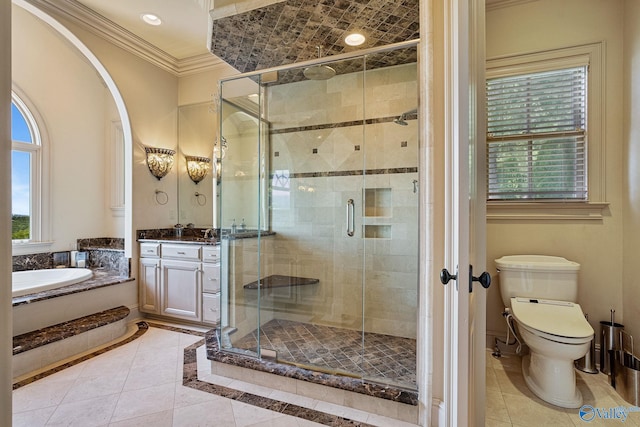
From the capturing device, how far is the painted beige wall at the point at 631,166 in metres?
2.01

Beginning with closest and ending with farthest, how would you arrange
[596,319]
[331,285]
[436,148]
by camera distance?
[436,148] < [596,319] < [331,285]

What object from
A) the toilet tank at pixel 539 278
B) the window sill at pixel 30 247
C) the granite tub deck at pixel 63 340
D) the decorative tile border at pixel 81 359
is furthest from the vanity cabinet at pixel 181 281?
the toilet tank at pixel 539 278

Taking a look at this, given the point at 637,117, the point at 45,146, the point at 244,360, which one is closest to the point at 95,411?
the point at 244,360

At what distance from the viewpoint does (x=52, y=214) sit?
3.36m

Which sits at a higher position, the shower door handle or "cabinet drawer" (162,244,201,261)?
the shower door handle

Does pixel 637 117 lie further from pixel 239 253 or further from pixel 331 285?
pixel 239 253

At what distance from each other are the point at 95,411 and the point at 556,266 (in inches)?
125

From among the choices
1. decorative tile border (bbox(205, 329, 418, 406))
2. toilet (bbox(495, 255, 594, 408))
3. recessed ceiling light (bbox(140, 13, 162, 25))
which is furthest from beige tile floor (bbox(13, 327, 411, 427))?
recessed ceiling light (bbox(140, 13, 162, 25))

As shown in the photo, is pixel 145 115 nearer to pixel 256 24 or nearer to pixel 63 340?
pixel 256 24

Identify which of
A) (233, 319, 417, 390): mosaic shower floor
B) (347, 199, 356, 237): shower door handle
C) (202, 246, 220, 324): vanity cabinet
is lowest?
(233, 319, 417, 390): mosaic shower floor

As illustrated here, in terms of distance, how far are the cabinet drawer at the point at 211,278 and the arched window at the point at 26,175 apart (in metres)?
1.91

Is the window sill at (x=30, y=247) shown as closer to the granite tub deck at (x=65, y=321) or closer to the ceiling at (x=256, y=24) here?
the granite tub deck at (x=65, y=321)

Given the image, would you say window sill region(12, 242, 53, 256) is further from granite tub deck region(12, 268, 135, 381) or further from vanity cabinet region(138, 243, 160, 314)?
vanity cabinet region(138, 243, 160, 314)

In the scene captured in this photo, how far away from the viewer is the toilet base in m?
1.83
